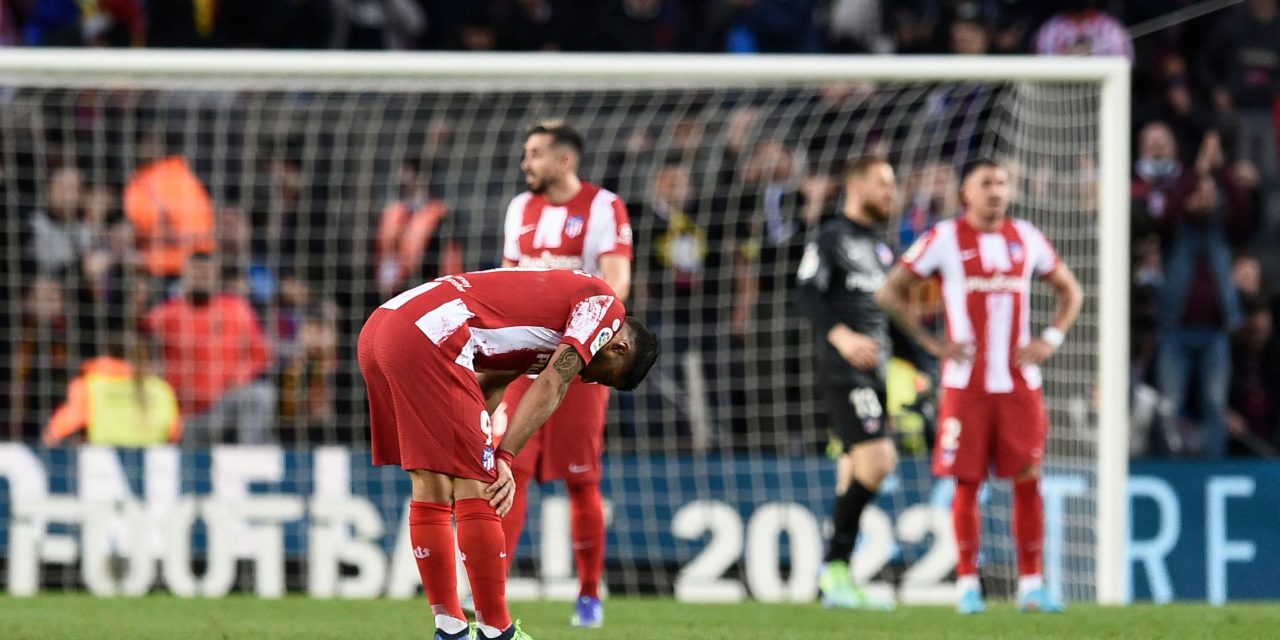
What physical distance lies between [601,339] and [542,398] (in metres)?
0.26

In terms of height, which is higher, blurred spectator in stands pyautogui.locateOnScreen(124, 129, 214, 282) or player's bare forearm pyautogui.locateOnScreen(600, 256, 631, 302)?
blurred spectator in stands pyautogui.locateOnScreen(124, 129, 214, 282)

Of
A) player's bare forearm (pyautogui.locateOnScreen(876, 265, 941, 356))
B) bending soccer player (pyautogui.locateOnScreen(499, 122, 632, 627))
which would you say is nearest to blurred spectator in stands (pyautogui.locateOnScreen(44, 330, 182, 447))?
bending soccer player (pyautogui.locateOnScreen(499, 122, 632, 627))

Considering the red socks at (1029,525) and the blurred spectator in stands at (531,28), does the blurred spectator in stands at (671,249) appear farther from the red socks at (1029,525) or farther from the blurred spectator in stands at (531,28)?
the red socks at (1029,525)

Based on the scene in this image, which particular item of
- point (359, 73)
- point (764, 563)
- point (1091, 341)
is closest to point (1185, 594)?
point (1091, 341)

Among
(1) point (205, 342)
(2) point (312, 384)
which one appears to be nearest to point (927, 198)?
(2) point (312, 384)

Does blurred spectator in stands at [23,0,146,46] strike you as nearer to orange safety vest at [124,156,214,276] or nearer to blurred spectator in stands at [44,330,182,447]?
orange safety vest at [124,156,214,276]

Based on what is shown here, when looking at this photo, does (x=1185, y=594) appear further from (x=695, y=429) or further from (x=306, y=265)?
(x=306, y=265)

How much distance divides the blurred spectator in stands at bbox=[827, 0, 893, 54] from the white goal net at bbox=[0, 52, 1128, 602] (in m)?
1.02

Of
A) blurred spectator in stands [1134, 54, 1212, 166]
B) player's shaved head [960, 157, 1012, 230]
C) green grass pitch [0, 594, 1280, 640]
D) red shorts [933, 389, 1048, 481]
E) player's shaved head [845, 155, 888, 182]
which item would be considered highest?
blurred spectator in stands [1134, 54, 1212, 166]

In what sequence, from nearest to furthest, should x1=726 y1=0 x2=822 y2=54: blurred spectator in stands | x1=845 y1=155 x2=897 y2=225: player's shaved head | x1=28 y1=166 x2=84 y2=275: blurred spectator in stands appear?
1. x1=845 y1=155 x2=897 y2=225: player's shaved head
2. x1=28 y1=166 x2=84 y2=275: blurred spectator in stands
3. x1=726 y1=0 x2=822 y2=54: blurred spectator in stands

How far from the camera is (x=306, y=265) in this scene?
469 inches

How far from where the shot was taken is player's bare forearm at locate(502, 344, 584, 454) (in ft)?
17.5

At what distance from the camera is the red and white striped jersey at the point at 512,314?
5387 millimetres

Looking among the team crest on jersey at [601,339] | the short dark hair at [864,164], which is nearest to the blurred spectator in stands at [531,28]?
the short dark hair at [864,164]
